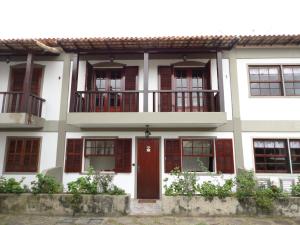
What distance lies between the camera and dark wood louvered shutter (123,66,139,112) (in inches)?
399

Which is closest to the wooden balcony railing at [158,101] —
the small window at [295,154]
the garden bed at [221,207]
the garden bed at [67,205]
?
the small window at [295,154]

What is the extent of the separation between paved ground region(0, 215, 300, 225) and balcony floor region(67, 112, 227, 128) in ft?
10.6

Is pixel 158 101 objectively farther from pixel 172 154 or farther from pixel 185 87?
pixel 172 154

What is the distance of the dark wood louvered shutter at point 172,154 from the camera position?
9.62 m

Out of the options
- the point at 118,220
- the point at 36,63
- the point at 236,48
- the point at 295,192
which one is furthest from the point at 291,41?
the point at 36,63

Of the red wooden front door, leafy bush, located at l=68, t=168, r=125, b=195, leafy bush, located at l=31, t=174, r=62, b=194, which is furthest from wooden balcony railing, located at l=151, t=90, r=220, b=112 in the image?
leafy bush, located at l=31, t=174, r=62, b=194

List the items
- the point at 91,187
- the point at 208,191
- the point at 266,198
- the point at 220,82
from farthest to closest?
1. the point at 220,82
2. the point at 91,187
3. the point at 208,191
4. the point at 266,198

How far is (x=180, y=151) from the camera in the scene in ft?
31.9

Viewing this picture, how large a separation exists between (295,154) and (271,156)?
0.92m

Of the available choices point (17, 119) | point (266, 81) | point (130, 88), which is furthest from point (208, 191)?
point (17, 119)

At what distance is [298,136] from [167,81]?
5.62 m

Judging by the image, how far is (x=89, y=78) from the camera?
1036 centimetres

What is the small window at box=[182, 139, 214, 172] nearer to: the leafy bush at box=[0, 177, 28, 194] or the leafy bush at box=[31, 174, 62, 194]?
the leafy bush at box=[31, 174, 62, 194]

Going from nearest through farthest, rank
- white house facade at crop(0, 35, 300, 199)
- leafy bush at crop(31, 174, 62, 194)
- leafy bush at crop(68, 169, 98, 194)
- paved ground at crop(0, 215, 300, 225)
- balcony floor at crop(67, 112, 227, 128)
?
paved ground at crop(0, 215, 300, 225)
leafy bush at crop(68, 169, 98, 194)
leafy bush at crop(31, 174, 62, 194)
balcony floor at crop(67, 112, 227, 128)
white house facade at crop(0, 35, 300, 199)
